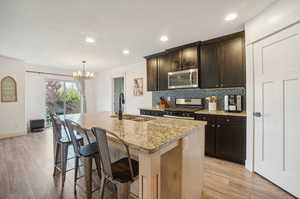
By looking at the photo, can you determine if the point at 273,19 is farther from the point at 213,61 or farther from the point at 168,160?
the point at 168,160

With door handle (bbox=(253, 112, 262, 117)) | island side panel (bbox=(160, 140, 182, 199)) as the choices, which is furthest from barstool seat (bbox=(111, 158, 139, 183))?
door handle (bbox=(253, 112, 262, 117))

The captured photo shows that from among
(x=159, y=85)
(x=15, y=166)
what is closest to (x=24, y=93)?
(x=15, y=166)

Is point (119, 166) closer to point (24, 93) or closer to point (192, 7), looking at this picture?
point (192, 7)

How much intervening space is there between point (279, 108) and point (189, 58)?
197cm

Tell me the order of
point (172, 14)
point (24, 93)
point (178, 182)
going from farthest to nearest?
point (24, 93), point (172, 14), point (178, 182)

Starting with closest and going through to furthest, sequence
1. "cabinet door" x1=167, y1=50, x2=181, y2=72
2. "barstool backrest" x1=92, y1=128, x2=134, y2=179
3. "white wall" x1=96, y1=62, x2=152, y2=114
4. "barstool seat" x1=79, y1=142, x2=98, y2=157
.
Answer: "barstool backrest" x1=92, y1=128, x2=134, y2=179 → "barstool seat" x1=79, y1=142, x2=98, y2=157 → "cabinet door" x1=167, y1=50, x2=181, y2=72 → "white wall" x1=96, y1=62, x2=152, y2=114

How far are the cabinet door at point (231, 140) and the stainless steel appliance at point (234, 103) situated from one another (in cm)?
32

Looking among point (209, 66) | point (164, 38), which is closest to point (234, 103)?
point (209, 66)

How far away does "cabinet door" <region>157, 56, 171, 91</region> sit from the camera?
3.77 metres

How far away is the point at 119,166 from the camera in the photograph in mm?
1356

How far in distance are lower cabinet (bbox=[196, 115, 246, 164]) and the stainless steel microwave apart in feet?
2.72

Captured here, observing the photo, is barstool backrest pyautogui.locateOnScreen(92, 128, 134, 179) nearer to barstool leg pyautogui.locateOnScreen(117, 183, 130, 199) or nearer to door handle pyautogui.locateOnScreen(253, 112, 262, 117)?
barstool leg pyautogui.locateOnScreen(117, 183, 130, 199)

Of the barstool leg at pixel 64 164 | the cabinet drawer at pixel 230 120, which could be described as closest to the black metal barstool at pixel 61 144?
the barstool leg at pixel 64 164

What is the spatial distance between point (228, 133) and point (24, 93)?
6.20 m
